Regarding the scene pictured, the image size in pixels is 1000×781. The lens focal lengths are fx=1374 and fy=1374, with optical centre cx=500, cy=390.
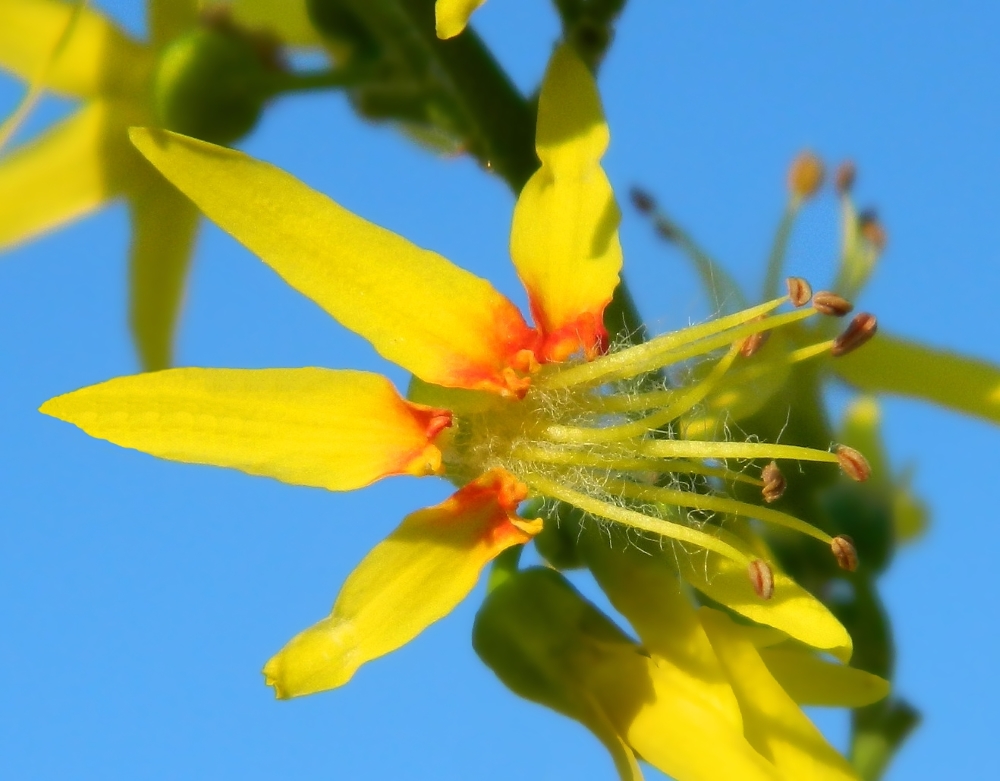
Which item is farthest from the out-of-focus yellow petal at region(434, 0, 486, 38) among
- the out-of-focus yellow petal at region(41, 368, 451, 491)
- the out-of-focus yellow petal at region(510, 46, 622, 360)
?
the out-of-focus yellow petal at region(41, 368, 451, 491)

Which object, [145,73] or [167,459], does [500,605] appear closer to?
[167,459]

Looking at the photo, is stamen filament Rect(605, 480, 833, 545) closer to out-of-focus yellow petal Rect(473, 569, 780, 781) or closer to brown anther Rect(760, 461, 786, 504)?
brown anther Rect(760, 461, 786, 504)

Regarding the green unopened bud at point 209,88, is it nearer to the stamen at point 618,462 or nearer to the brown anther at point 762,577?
the stamen at point 618,462

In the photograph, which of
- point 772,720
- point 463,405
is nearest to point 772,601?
point 772,720

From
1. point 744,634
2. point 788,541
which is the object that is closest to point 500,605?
point 744,634

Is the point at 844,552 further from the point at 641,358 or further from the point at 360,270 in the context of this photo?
the point at 360,270

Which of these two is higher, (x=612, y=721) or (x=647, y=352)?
(x=647, y=352)
